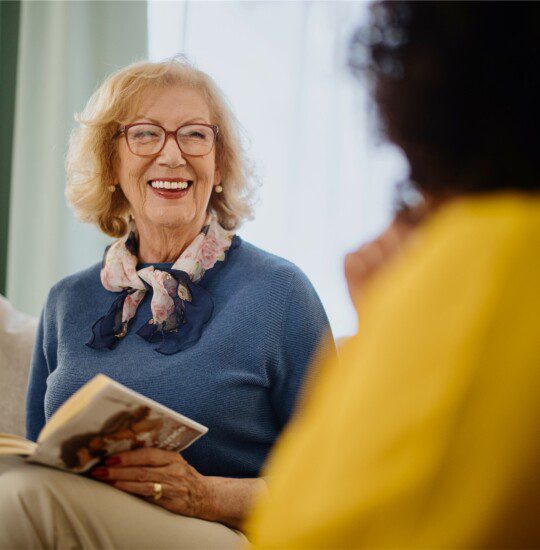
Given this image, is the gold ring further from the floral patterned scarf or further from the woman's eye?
the woman's eye

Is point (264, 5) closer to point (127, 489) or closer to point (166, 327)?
point (166, 327)

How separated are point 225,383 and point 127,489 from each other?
32 cm

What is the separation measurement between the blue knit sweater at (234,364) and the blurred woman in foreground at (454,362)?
0.88 m

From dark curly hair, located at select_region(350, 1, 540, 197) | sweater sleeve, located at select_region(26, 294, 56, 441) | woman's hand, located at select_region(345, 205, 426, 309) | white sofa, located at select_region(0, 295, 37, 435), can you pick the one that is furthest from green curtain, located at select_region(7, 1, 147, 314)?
dark curly hair, located at select_region(350, 1, 540, 197)

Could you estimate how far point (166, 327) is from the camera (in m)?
1.65

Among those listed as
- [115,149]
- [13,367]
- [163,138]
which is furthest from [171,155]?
[13,367]

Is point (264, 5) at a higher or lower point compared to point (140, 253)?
higher

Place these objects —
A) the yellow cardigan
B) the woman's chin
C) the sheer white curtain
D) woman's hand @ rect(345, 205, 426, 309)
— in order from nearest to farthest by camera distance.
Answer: the yellow cardigan
woman's hand @ rect(345, 205, 426, 309)
the woman's chin
the sheer white curtain

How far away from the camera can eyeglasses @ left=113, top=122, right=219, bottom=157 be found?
1797 millimetres

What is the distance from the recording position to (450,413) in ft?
1.83

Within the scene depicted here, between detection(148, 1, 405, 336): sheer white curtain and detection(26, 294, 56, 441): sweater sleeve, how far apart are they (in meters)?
0.86

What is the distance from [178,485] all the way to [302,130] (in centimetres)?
143

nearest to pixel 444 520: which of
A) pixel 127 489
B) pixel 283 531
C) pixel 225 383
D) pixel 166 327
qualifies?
pixel 283 531

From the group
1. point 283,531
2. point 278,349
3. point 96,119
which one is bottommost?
point 278,349
